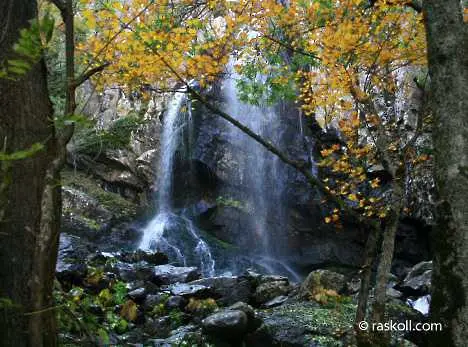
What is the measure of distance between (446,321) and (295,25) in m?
7.41

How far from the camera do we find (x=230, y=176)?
18453mm

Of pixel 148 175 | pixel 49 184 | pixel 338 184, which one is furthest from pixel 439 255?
pixel 148 175

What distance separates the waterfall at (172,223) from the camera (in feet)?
52.2

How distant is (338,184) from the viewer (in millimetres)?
16625

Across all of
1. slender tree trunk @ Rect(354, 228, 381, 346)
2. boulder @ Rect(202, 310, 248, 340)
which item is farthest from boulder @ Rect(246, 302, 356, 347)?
slender tree trunk @ Rect(354, 228, 381, 346)

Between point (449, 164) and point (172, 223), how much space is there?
15302mm

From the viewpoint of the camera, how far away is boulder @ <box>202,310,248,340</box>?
655cm

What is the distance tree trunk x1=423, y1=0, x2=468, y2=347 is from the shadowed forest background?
0.04ft

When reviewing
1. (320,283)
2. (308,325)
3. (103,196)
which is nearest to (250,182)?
(103,196)

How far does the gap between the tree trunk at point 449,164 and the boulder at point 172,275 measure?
898 cm

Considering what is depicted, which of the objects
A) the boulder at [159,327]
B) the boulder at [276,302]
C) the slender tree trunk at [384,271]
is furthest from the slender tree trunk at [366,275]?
the boulder at [276,302]

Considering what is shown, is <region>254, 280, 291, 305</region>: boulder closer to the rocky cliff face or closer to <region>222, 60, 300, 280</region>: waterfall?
the rocky cliff face

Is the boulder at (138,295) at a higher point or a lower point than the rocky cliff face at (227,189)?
lower

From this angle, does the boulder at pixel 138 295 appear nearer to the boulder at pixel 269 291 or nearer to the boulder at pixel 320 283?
the boulder at pixel 269 291
